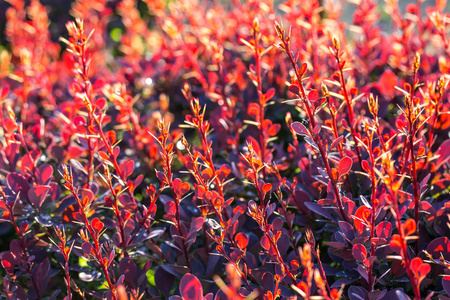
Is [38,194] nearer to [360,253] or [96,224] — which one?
[96,224]

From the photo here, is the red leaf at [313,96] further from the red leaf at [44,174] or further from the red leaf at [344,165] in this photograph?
the red leaf at [44,174]

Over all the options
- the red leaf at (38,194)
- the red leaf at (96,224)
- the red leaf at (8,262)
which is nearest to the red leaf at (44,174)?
the red leaf at (38,194)

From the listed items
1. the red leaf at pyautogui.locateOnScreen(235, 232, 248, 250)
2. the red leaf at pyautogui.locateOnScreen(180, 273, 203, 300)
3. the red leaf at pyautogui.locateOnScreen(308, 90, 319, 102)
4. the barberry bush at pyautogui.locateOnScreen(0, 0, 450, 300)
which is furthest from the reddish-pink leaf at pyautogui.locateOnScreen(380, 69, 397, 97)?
the red leaf at pyautogui.locateOnScreen(180, 273, 203, 300)

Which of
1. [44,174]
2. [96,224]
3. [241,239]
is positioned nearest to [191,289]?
[241,239]

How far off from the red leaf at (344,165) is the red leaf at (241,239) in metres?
0.33

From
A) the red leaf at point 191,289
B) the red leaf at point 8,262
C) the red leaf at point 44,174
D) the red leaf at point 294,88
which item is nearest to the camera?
the red leaf at point 191,289

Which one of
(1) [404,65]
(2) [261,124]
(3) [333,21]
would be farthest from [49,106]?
Answer: (1) [404,65]

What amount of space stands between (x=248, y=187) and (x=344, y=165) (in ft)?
1.92

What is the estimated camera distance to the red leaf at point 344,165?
1264mm

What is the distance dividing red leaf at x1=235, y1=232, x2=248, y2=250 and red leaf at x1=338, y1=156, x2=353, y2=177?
0.33 m

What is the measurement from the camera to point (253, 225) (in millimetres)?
1611

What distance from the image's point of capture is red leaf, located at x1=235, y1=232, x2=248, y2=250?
4.26ft

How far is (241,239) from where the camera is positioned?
130 cm

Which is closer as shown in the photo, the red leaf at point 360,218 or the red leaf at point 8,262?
the red leaf at point 360,218
